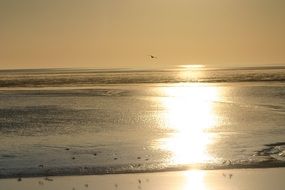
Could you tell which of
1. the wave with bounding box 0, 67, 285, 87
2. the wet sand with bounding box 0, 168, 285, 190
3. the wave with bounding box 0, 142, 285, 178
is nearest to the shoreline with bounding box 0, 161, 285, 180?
the wave with bounding box 0, 142, 285, 178

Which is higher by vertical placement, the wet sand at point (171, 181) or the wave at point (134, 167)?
the wave at point (134, 167)

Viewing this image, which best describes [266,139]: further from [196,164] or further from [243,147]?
[196,164]

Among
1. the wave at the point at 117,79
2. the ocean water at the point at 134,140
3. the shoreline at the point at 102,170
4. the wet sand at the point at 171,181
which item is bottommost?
the wet sand at the point at 171,181

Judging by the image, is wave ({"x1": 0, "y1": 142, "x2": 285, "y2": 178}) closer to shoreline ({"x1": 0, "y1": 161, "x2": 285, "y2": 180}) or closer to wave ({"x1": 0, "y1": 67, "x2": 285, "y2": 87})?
shoreline ({"x1": 0, "y1": 161, "x2": 285, "y2": 180})

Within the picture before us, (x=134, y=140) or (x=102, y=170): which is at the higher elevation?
(x=134, y=140)

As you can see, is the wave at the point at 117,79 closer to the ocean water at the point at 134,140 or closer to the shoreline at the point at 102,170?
the ocean water at the point at 134,140

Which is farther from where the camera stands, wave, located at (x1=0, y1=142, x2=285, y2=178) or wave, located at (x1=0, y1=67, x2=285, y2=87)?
wave, located at (x1=0, y1=67, x2=285, y2=87)

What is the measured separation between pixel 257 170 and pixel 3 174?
5.29 metres

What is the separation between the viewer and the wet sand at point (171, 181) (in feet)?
38.2

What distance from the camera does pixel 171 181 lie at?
39.8 feet

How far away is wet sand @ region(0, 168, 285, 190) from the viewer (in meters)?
11.6

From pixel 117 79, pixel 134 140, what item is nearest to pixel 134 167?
pixel 134 140

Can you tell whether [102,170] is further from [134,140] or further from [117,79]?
[117,79]

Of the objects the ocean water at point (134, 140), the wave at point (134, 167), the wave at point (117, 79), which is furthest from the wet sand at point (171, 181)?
the wave at point (117, 79)
